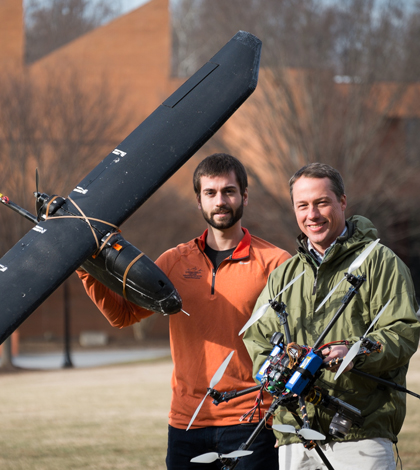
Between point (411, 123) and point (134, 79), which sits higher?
point (134, 79)

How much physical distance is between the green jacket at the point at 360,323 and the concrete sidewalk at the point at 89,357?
18.2 m

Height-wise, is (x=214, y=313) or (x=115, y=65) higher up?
(x=115, y=65)

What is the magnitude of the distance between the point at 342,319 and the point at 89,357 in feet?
70.1

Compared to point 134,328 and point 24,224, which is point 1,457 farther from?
point 134,328

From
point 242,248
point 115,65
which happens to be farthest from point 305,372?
point 115,65

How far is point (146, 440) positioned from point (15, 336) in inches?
710

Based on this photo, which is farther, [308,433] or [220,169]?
[220,169]

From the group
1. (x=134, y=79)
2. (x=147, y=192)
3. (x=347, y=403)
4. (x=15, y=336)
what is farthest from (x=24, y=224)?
(x=347, y=403)

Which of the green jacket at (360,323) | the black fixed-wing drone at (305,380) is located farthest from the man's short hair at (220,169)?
the black fixed-wing drone at (305,380)

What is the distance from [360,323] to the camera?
2.68 meters

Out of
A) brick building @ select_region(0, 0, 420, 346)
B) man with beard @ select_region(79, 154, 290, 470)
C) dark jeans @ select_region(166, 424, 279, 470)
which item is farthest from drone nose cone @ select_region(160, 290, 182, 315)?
brick building @ select_region(0, 0, 420, 346)

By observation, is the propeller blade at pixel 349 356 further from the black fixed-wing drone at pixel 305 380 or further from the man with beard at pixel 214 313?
the man with beard at pixel 214 313

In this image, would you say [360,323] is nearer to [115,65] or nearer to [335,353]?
[335,353]

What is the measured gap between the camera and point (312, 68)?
18.9 metres
